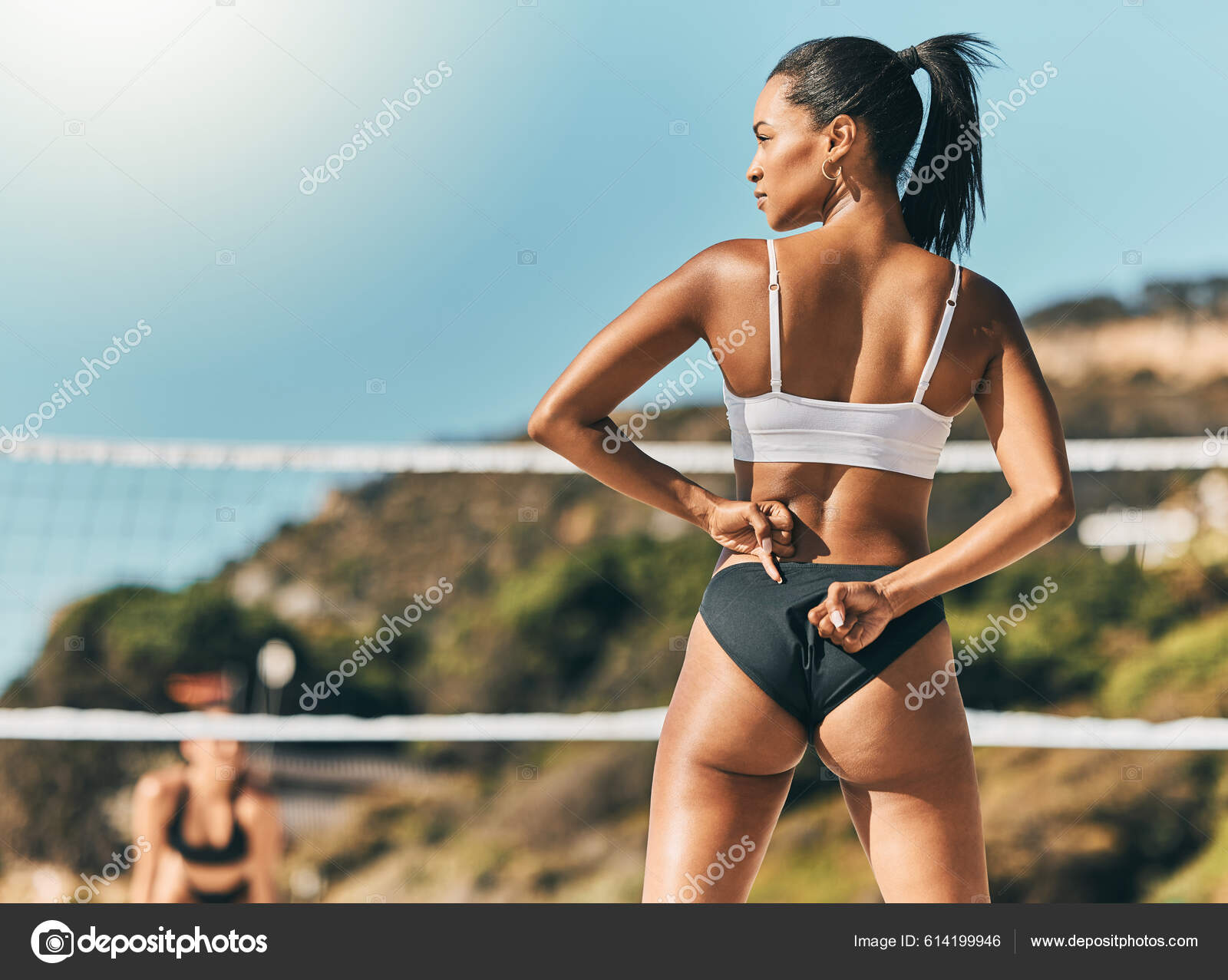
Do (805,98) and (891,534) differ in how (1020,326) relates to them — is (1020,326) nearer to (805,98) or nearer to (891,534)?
(891,534)

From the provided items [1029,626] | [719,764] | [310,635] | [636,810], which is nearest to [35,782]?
[310,635]

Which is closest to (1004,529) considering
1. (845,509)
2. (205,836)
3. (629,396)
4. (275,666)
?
(845,509)

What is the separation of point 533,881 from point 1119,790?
5.52 meters

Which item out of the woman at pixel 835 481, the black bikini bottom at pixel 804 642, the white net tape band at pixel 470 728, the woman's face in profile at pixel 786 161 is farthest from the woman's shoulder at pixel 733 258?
the white net tape band at pixel 470 728

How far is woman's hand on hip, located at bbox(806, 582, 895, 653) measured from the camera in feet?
4.95

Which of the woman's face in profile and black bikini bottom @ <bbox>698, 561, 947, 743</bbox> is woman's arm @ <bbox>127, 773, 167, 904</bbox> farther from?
the woman's face in profile

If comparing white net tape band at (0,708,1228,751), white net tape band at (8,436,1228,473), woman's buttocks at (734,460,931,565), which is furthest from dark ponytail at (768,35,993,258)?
white net tape band at (8,436,1228,473)

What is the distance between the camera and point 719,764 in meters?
1.55

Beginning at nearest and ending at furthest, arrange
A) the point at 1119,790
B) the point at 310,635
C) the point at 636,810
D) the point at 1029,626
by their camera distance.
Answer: the point at 1119,790 < the point at 1029,626 < the point at 636,810 < the point at 310,635

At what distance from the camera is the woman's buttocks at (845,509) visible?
1.56 metres

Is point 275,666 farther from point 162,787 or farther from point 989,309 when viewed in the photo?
point 989,309

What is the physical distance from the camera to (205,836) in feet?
16.2

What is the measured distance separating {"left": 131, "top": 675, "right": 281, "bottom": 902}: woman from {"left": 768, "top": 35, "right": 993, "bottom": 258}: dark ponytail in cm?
431

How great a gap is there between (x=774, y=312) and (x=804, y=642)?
46 centimetres
